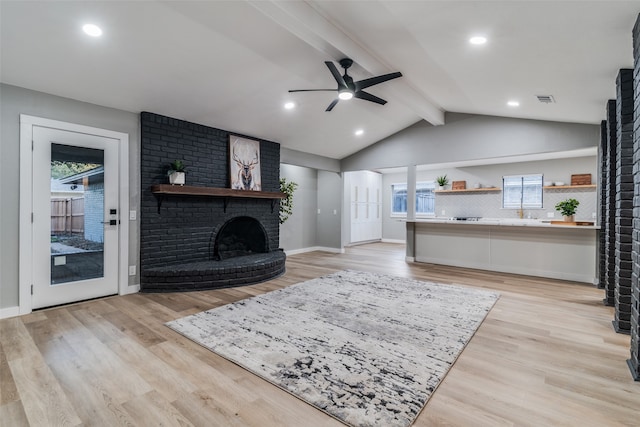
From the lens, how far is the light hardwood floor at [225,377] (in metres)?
1.71

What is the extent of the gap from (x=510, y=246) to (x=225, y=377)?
5.31 m

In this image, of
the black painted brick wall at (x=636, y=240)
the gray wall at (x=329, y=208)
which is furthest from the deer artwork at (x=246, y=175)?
the black painted brick wall at (x=636, y=240)

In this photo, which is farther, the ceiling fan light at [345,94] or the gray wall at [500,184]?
the gray wall at [500,184]

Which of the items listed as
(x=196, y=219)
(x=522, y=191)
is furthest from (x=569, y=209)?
(x=196, y=219)

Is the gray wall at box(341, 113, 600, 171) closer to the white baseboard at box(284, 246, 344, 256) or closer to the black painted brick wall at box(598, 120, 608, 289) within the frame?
the black painted brick wall at box(598, 120, 608, 289)

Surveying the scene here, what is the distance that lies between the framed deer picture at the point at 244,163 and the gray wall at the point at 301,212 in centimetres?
149

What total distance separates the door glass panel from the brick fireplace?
0.50 meters

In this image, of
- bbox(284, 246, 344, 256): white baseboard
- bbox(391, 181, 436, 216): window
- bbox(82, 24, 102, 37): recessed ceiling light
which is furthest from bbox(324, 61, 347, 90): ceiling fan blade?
bbox(391, 181, 436, 216): window

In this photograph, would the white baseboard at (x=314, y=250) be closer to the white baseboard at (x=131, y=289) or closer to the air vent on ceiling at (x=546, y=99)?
the white baseboard at (x=131, y=289)

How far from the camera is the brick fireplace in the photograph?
4.20 m

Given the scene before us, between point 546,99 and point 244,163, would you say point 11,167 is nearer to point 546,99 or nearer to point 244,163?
point 244,163

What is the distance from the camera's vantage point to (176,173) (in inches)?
169

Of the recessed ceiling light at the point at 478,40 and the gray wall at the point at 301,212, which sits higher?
the recessed ceiling light at the point at 478,40

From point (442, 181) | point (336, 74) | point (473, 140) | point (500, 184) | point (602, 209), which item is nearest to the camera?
point (336, 74)
